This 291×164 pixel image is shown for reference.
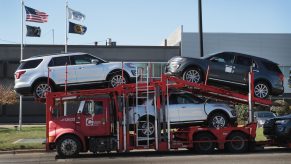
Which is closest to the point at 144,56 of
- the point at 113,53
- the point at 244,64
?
the point at 113,53

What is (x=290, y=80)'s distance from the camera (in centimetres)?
4375

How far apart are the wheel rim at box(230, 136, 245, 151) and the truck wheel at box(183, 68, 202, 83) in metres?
2.40

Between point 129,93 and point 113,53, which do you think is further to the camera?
point 113,53

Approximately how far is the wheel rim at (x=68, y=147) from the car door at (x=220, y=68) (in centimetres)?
530

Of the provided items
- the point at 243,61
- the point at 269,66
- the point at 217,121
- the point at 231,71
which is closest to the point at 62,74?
the point at 217,121

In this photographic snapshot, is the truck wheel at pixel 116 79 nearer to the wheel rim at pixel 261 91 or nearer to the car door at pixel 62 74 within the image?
the car door at pixel 62 74

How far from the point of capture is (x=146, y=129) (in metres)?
16.6

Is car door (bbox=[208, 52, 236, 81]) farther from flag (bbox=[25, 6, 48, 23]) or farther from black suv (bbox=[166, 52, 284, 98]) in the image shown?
flag (bbox=[25, 6, 48, 23])

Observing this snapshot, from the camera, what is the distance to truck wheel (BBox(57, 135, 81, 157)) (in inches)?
634

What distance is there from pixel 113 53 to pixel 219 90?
30698 millimetres

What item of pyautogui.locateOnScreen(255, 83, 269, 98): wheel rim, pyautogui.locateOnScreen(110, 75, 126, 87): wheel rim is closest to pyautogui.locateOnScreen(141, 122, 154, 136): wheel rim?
pyautogui.locateOnScreen(110, 75, 126, 87): wheel rim

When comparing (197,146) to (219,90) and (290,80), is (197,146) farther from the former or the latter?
(290,80)

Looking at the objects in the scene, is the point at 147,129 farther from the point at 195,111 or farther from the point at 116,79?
the point at 116,79

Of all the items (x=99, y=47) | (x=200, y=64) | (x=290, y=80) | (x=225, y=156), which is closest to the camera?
(x=225, y=156)
